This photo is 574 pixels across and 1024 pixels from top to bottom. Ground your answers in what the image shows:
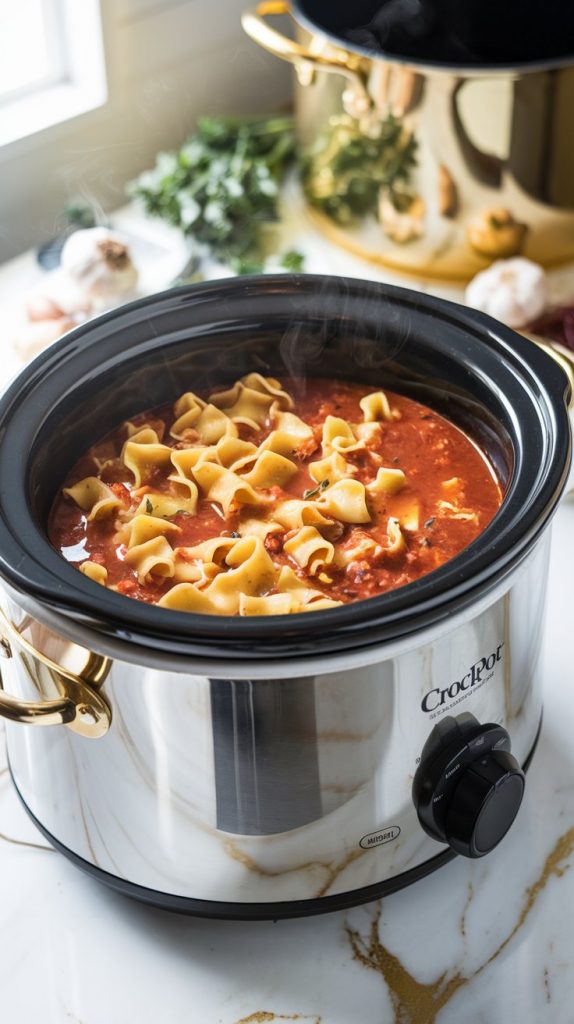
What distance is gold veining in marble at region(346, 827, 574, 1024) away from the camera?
Answer: 1496mm

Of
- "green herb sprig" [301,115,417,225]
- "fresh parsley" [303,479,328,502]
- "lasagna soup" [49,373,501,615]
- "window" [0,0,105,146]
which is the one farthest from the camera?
"window" [0,0,105,146]

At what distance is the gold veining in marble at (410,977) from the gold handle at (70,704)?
496 millimetres

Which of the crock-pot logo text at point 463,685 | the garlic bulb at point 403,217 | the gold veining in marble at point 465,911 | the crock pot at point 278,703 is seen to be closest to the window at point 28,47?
the garlic bulb at point 403,217

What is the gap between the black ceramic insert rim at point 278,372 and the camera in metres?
1.27

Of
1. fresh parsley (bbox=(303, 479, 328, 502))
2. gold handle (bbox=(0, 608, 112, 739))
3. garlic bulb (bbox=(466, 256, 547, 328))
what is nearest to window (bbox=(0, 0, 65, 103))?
garlic bulb (bbox=(466, 256, 547, 328))

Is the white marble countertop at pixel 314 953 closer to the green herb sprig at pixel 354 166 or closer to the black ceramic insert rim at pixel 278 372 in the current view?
the black ceramic insert rim at pixel 278 372

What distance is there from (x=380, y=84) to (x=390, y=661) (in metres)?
1.68

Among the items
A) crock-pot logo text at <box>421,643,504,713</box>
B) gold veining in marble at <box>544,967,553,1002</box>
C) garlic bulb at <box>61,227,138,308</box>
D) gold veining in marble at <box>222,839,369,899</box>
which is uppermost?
crock-pot logo text at <box>421,643,504,713</box>

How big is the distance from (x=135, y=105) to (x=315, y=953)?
8.33 feet

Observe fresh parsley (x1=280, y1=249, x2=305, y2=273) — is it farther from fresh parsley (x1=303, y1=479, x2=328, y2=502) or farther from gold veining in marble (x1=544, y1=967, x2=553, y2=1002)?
gold veining in marble (x1=544, y1=967, x2=553, y2=1002)

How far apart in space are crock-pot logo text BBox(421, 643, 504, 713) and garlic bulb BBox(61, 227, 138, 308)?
1.58 metres

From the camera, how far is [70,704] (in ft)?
4.58

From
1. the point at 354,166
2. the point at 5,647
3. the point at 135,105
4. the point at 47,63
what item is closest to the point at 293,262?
the point at 354,166

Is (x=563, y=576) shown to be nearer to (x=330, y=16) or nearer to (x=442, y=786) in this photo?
(x=442, y=786)
